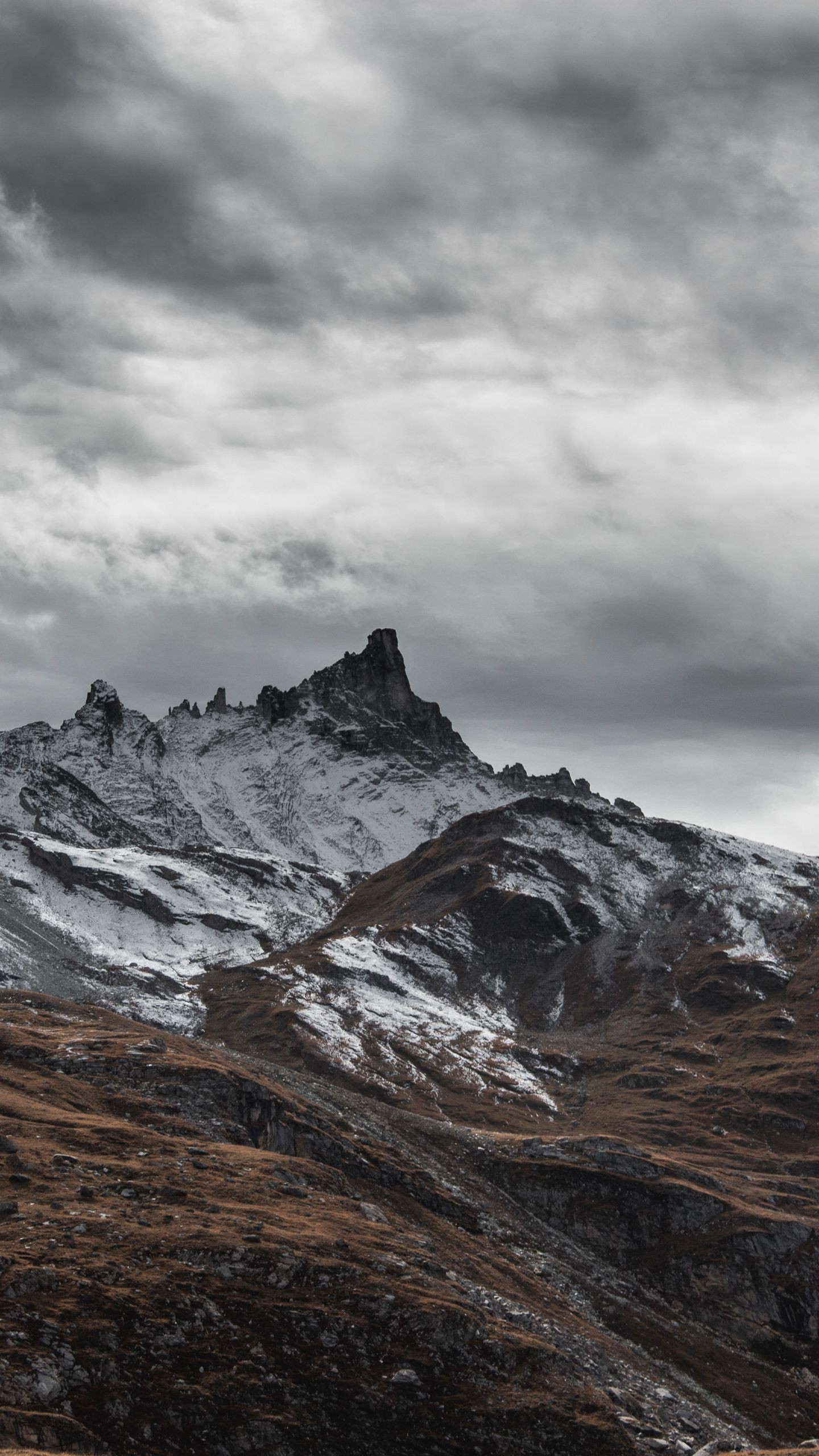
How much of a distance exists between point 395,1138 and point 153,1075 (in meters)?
40.8

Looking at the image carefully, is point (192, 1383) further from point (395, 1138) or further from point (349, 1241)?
point (395, 1138)

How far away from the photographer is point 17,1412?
43469mm

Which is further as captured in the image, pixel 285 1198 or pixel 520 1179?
pixel 520 1179

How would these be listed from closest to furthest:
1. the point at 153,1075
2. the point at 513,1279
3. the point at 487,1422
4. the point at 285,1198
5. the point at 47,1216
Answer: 1. the point at 487,1422
2. the point at 47,1216
3. the point at 285,1198
4. the point at 513,1279
5. the point at 153,1075

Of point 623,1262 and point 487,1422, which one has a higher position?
point 487,1422

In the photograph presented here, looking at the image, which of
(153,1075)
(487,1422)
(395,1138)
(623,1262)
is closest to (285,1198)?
(487,1422)

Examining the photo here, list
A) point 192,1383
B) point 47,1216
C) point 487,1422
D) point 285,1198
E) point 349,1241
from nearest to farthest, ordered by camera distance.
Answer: point 192,1383 < point 487,1422 < point 47,1216 < point 349,1241 < point 285,1198

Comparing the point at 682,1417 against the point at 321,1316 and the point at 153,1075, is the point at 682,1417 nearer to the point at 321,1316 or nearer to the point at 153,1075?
the point at 321,1316

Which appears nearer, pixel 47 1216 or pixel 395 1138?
pixel 47 1216

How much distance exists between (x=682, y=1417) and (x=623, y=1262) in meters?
65.7

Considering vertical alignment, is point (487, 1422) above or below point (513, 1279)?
above

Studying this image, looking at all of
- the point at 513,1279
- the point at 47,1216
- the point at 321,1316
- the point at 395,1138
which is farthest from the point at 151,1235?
the point at 395,1138

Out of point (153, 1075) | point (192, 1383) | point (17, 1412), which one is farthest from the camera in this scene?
point (153, 1075)

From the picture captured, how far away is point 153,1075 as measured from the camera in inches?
4673
